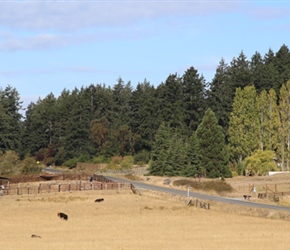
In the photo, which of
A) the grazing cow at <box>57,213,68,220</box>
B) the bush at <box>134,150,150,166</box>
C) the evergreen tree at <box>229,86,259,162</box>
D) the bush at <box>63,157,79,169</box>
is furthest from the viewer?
the bush at <box>63,157,79,169</box>

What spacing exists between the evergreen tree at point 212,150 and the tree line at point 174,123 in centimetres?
16

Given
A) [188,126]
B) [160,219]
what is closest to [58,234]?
[160,219]

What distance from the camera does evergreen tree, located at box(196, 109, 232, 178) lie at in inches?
4215

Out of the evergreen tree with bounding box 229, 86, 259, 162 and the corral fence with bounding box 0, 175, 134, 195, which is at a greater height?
the evergreen tree with bounding box 229, 86, 259, 162

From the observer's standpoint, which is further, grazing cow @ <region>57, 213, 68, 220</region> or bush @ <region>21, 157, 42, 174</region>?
bush @ <region>21, 157, 42, 174</region>

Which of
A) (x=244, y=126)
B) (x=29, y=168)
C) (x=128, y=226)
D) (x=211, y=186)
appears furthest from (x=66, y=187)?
(x=244, y=126)

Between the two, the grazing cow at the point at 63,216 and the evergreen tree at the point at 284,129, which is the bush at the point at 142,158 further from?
the grazing cow at the point at 63,216

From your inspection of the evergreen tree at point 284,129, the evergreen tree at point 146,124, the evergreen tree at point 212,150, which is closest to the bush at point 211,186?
the evergreen tree at point 212,150

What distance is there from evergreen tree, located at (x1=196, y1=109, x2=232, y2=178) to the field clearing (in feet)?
105

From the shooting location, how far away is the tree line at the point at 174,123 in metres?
110

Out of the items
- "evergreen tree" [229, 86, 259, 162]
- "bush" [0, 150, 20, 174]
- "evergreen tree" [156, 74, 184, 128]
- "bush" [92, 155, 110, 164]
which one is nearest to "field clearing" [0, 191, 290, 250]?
"evergreen tree" [229, 86, 259, 162]

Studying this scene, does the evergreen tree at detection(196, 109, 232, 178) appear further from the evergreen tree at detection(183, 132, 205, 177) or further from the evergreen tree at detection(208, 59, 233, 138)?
the evergreen tree at detection(208, 59, 233, 138)

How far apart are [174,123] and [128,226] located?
84.6m

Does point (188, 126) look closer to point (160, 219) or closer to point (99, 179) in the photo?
point (99, 179)
